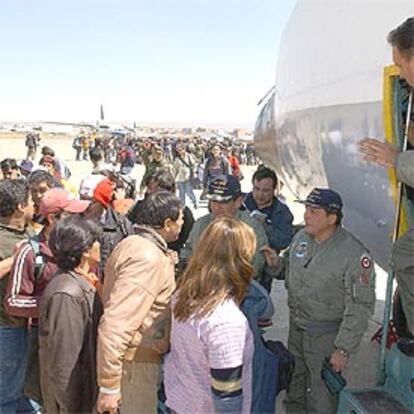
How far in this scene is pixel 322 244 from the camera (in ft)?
10.9

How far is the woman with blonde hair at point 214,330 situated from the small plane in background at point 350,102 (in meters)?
0.89

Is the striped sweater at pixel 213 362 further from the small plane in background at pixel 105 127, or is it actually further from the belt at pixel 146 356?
the small plane in background at pixel 105 127

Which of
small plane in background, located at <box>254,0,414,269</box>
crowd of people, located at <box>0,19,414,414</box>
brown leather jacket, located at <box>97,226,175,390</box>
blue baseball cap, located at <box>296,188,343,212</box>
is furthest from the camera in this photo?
blue baseball cap, located at <box>296,188,343,212</box>

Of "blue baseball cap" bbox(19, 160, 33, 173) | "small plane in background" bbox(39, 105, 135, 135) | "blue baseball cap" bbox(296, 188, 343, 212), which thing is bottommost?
"blue baseball cap" bbox(296, 188, 343, 212)

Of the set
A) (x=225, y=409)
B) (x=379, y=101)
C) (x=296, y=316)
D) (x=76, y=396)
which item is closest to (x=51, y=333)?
(x=76, y=396)

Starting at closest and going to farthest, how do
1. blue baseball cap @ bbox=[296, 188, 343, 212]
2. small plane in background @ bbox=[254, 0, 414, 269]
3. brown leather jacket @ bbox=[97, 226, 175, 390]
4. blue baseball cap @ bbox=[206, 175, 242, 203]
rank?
brown leather jacket @ bbox=[97, 226, 175, 390] → small plane in background @ bbox=[254, 0, 414, 269] → blue baseball cap @ bbox=[296, 188, 343, 212] → blue baseball cap @ bbox=[206, 175, 242, 203]

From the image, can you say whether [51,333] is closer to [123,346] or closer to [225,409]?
[123,346]

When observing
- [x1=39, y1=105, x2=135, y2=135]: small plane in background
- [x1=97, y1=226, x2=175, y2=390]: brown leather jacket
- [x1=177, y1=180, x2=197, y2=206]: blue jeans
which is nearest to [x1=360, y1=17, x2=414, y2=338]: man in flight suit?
[x1=97, y1=226, x2=175, y2=390]: brown leather jacket

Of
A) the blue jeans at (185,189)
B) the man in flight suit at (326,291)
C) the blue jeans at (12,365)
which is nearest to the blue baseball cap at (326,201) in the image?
the man in flight suit at (326,291)

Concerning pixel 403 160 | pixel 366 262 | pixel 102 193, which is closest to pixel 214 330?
pixel 403 160

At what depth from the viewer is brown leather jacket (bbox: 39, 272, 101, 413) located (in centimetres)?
262

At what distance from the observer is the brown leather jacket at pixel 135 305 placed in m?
2.53

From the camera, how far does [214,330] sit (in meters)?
2.28

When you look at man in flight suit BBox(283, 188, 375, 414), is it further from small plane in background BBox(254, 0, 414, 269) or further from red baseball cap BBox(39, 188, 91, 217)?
red baseball cap BBox(39, 188, 91, 217)
